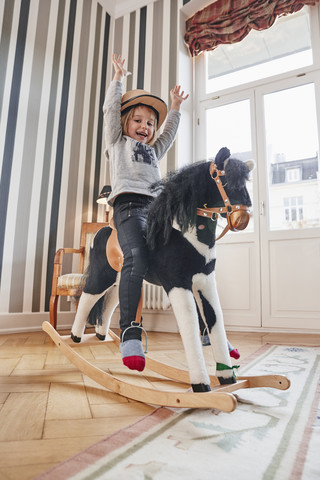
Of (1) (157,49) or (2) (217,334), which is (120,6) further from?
(2) (217,334)

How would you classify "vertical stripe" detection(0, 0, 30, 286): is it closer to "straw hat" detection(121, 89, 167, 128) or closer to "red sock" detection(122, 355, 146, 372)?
"straw hat" detection(121, 89, 167, 128)

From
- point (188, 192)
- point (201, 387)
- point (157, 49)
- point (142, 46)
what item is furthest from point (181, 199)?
point (142, 46)

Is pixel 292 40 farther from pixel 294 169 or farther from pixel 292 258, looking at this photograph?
pixel 292 258

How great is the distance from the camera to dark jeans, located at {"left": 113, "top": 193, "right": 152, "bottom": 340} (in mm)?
980

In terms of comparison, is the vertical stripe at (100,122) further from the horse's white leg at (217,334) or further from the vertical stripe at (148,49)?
the horse's white leg at (217,334)

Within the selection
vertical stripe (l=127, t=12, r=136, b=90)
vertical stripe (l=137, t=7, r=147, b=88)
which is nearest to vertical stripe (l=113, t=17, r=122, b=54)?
vertical stripe (l=127, t=12, r=136, b=90)

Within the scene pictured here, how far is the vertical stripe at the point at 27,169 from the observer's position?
2467 mm

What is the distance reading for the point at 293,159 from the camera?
2.77 metres

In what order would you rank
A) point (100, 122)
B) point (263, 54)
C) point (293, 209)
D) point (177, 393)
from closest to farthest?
point (177, 393)
point (293, 209)
point (263, 54)
point (100, 122)

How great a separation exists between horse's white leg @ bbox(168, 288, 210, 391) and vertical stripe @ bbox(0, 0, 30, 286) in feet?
6.25

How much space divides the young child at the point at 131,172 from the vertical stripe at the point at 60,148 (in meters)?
1.64

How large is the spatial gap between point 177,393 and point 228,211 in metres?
0.49

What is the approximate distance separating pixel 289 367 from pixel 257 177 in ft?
6.13

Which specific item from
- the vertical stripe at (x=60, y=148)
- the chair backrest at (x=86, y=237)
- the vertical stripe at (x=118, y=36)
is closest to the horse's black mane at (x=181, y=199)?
the chair backrest at (x=86, y=237)
